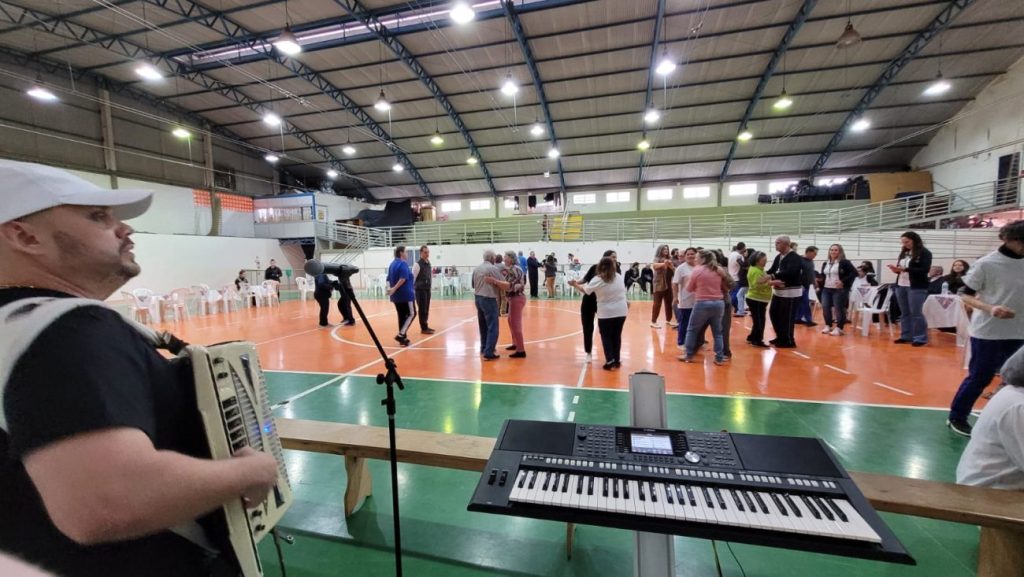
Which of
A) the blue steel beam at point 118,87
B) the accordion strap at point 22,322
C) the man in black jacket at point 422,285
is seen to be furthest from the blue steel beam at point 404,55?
the accordion strap at point 22,322

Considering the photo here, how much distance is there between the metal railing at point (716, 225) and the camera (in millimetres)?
14844

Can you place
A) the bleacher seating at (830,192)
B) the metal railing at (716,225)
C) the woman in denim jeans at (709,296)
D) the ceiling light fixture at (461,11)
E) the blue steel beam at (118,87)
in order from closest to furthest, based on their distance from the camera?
1. the woman in denim jeans at (709,296)
2. the ceiling light fixture at (461,11)
3. the blue steel beam at (118,87)
4. the metal railing at (716,225)
5. the bleacher seating at (830,192)

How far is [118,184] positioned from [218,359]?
23.3 m

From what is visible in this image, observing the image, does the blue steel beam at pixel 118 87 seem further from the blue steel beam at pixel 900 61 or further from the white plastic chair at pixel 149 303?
the blue steel beam at pixel 900 61

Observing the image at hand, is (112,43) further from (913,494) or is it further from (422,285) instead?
(913,494)

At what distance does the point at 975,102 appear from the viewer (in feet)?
53.5

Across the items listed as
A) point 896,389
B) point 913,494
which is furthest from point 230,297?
point 896,389

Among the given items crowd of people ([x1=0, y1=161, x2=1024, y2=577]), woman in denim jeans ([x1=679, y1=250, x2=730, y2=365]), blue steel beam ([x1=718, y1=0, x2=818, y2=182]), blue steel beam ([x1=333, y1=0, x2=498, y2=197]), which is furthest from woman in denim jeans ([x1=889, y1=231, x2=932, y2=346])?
blue steel beam ([x1=333, y1=0, x2=498, y2=197])

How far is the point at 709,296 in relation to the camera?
5285 mm

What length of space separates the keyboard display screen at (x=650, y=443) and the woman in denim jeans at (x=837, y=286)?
23.7 ft

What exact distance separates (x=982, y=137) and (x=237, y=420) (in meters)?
26.2

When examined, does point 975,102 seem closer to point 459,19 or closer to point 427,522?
point 459,19

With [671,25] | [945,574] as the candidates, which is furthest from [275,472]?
[671,25]

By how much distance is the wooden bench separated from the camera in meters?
1.59
